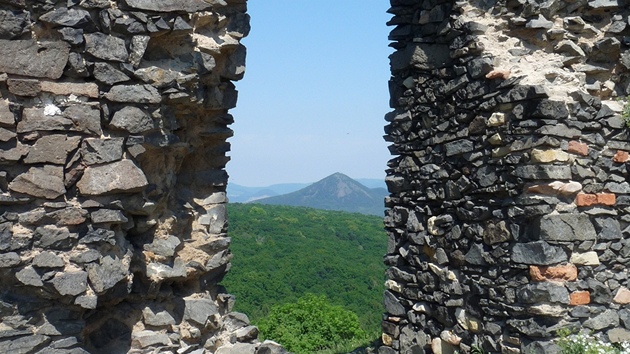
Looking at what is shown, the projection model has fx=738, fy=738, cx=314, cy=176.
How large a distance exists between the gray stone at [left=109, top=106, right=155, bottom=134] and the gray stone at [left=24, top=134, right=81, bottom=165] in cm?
30

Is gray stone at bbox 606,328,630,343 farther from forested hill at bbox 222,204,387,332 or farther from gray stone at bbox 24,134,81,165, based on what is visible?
forested hill at bbox 222,204,387,332

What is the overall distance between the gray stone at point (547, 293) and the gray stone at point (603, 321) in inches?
9.9

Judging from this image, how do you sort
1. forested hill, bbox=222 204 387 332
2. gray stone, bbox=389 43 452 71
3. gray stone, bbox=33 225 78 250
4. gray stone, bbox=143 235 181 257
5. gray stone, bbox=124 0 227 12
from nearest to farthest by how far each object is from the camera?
gray stone, bbox=33 225 78 250
gray stone, bbox=124 0 227 12
gray stone, bbox=143 235 181 257
gray stone, bbox=389 43 452 71
forested hill, bbox=222 204 387 332

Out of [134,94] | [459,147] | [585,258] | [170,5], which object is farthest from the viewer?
[459,147]

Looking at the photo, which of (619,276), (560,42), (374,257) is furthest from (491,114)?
(374,257)

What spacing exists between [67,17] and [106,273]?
5.05ft

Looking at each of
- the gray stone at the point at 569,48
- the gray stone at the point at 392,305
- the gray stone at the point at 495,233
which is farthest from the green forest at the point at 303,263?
the gray stone at the point at 569,48

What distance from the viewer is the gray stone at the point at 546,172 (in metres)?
5.59

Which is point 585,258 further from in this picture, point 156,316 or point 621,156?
point 156,316

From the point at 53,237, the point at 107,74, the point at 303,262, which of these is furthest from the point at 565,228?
the point at 303,262

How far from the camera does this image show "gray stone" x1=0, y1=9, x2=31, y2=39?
418 cm

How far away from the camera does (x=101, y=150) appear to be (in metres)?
4.45

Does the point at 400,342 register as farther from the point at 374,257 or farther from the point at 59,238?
the point at 374,257

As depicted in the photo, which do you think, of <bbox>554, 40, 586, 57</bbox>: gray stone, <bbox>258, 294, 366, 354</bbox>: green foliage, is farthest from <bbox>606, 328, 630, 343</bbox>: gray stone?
<bbox>258, 294, 366, 354</bbox>: green foliage
